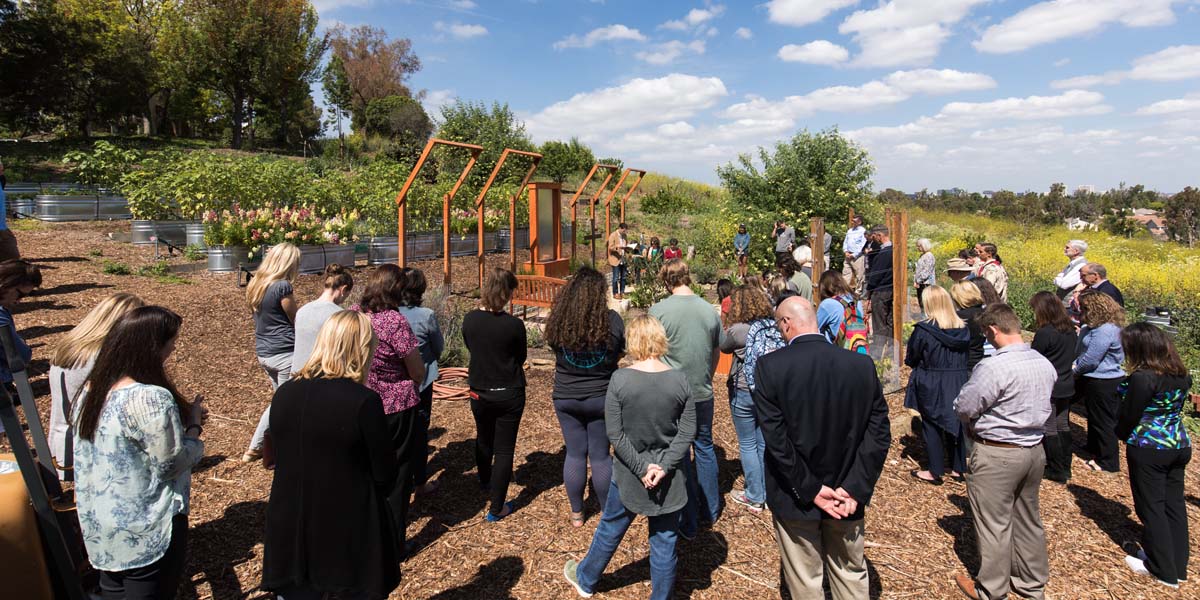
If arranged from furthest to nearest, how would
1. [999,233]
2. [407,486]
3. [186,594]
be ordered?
[999,233]
[407,486]
[186,594]

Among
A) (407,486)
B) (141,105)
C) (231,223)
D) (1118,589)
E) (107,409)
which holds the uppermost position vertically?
(141,105)

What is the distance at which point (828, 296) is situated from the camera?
4.86 metres

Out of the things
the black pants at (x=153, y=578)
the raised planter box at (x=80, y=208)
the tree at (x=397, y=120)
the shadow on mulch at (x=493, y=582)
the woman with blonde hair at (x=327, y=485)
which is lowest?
the shadow on mulch at (x=493, y=582)

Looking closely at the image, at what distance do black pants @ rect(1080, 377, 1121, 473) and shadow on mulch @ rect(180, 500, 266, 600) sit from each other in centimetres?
600

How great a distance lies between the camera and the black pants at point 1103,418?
191 inches

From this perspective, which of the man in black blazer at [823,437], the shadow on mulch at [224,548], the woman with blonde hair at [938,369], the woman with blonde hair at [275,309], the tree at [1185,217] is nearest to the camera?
the man in black blazer at [823,437]

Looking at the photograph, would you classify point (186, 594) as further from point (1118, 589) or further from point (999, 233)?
point (999, 233)

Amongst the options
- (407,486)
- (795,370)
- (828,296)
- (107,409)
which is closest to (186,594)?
(407,486)

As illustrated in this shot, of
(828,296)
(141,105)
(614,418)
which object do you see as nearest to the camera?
(614,418)

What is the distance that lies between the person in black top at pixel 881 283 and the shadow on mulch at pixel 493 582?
20.4 feet

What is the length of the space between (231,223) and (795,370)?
9.57 meters

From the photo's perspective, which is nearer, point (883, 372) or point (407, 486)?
point (407, 486)

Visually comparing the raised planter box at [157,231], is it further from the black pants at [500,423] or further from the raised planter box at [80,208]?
the black pants at [500,423]

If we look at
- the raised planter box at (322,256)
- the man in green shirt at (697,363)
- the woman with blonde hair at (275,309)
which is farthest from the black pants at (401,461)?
the raised planter box at (322,256)
